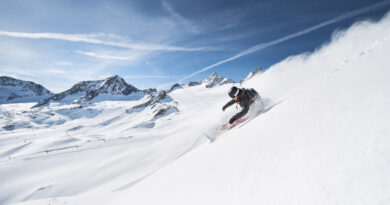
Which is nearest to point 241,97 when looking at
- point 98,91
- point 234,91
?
point 234,91

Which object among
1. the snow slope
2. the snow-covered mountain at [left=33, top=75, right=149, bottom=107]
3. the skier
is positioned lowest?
the snow slope

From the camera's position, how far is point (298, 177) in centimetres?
217

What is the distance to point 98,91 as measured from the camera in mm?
141375

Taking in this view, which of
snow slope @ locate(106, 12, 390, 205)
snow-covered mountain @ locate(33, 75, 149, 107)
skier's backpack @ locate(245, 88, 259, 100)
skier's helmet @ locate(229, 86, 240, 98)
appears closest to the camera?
snow slope @ locate(106, 12, 390, 205)

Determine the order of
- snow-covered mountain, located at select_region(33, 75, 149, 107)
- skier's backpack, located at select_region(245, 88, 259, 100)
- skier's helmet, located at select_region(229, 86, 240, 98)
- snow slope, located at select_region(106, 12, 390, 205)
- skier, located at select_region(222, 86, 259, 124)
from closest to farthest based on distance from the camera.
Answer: snow slope, located at select_region(106, 12, 390, 205), skier, located at select_region(222, 86, 259, 124), skier's helmet, located at select_region(229, 86, 240, 98), skier's backpack, located at select_region(245, 88, 259, 100), snow-covered mountain, located at select_region(33, 75, 149, 107)

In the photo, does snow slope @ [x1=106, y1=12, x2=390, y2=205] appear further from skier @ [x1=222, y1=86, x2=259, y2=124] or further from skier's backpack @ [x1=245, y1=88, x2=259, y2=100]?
skier's backpack @ [x1=245, y1=88, x2=259, y2=100]

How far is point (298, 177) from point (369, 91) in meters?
2.71

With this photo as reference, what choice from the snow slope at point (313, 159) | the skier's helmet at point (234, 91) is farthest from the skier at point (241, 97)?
the snow slope at point (313, 159)

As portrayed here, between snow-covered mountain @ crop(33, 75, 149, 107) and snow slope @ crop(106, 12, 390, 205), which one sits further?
snow-covered mountain @ crop(33, 75, 149, 107)

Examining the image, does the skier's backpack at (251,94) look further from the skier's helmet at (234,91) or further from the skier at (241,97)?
the skier's helmet at (234,91)

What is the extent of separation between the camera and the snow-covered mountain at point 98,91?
135375mm

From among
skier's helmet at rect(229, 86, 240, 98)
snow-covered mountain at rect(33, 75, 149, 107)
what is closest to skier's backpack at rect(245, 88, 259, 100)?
skier's helmet at rect(229, 86, 240, 98)

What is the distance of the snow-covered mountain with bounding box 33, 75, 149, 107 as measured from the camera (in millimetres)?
135375

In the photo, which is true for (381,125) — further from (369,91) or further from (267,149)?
(267,149)
